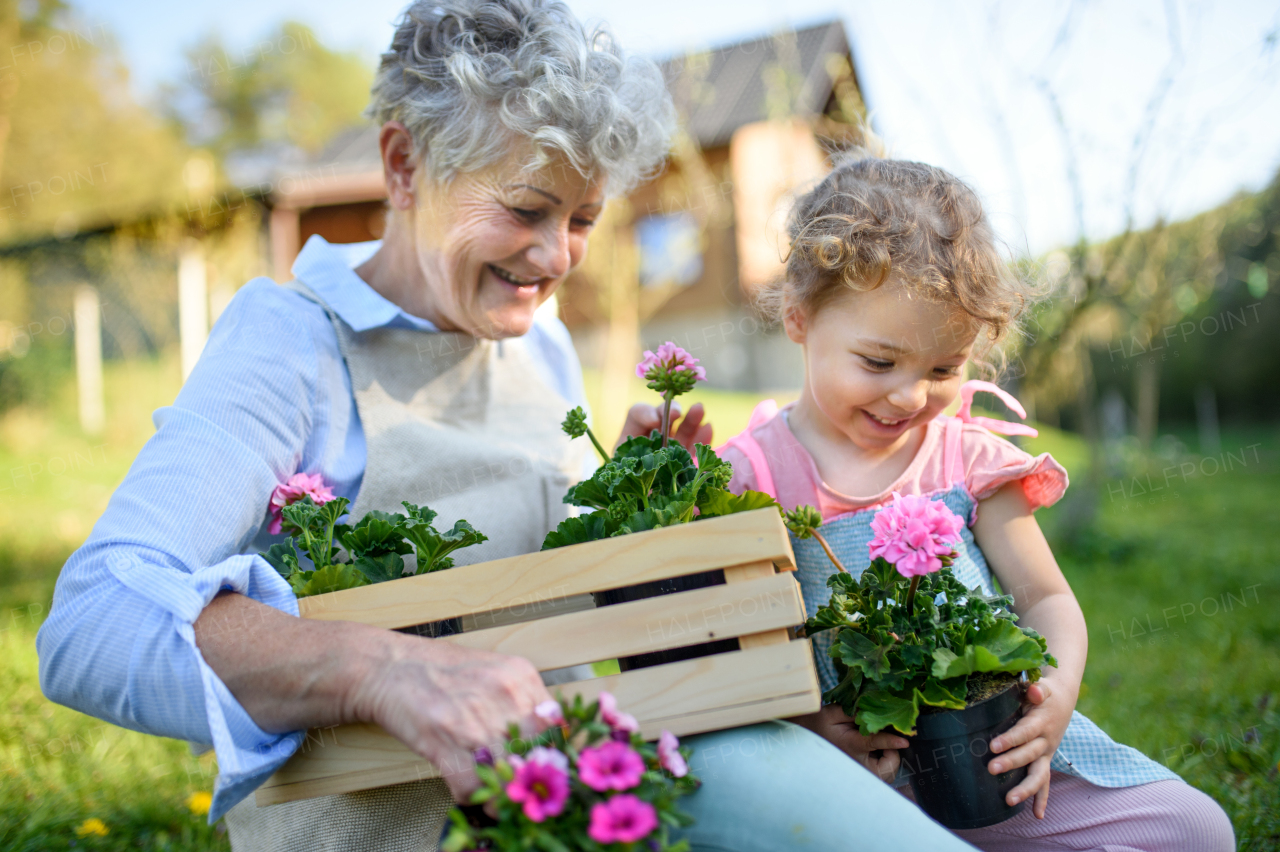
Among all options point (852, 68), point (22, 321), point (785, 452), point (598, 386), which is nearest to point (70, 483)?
point (22, 321)

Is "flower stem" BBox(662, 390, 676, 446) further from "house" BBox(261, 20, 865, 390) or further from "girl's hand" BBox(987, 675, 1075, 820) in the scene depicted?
"house" BBox(261, 20, 865, 390)

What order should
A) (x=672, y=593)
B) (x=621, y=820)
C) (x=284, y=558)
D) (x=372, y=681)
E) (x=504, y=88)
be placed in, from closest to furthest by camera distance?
(x=621, y=820) < (x=372, y=681) < (x=672, y=593) < (x=284, y=558) < (x=504, y=88)

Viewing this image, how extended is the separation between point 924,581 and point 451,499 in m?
1.05

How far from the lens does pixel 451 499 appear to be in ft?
6.48

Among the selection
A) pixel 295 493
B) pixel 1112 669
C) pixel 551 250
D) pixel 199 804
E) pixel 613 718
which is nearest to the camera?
pixel 613 718

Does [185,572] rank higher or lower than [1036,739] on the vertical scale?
higher

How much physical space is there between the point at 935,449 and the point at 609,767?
1253 millimetres

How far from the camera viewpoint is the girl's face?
1741 mm

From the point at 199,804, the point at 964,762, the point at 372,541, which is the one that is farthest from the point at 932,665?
the point at 199,804

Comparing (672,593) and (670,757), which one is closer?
(670,757)

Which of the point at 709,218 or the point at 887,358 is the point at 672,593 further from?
the point at 709,218

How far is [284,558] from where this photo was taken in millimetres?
1559

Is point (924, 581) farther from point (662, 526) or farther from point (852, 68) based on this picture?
point (852, 68)

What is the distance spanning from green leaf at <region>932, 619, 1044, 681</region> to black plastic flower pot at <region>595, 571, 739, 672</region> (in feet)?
1.12
